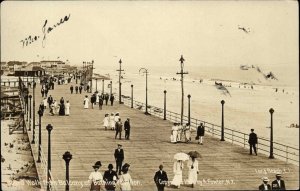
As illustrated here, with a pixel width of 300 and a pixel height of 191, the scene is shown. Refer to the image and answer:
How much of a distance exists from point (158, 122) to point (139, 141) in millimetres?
8336

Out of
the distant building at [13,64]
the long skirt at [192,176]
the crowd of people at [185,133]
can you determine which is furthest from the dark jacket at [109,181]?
the distant building at [13,64]

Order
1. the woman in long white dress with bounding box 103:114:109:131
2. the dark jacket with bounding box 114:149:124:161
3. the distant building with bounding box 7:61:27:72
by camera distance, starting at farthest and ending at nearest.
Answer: the distant building with bounding box 7:61:27:72, the woman in long white dress with bounding box 103:114:109:131, the dark jacket with bounding box 114:149:124:161

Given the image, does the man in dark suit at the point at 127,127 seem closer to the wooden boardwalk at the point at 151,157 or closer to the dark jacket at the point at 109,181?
the wooden boardwalk at the point at 151,157

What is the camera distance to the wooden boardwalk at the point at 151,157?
16.6 m

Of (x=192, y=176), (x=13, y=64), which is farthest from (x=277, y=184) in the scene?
(x=13, y=64)

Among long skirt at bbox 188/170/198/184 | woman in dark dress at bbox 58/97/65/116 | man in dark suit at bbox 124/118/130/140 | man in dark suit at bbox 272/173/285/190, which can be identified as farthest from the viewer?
woman in dark dress at bbox 58/97/65/116

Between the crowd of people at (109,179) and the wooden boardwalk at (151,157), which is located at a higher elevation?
the crowd of people at (109,179)

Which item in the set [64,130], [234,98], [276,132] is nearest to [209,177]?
[64,130]

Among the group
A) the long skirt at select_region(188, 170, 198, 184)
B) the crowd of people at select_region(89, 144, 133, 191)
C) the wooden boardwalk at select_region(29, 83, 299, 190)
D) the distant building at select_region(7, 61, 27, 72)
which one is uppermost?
the distant building at select_region(7, 61, 27, 72)

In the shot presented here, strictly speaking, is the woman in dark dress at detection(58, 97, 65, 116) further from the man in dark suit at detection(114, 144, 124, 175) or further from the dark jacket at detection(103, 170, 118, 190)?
the dark jacket at detection(103, 170, 118, 190)

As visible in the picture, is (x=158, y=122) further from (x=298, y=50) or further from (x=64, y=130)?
(x=298, y=50)

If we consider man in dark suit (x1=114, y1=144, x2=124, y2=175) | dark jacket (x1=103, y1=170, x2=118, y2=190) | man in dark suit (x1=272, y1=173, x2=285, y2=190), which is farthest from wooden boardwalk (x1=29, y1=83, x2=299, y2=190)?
man in dark suit (x1=272, y1=173, x2=285, y2=190)

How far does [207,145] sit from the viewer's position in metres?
24.0

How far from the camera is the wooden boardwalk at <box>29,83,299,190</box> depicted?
16578 millimetres
